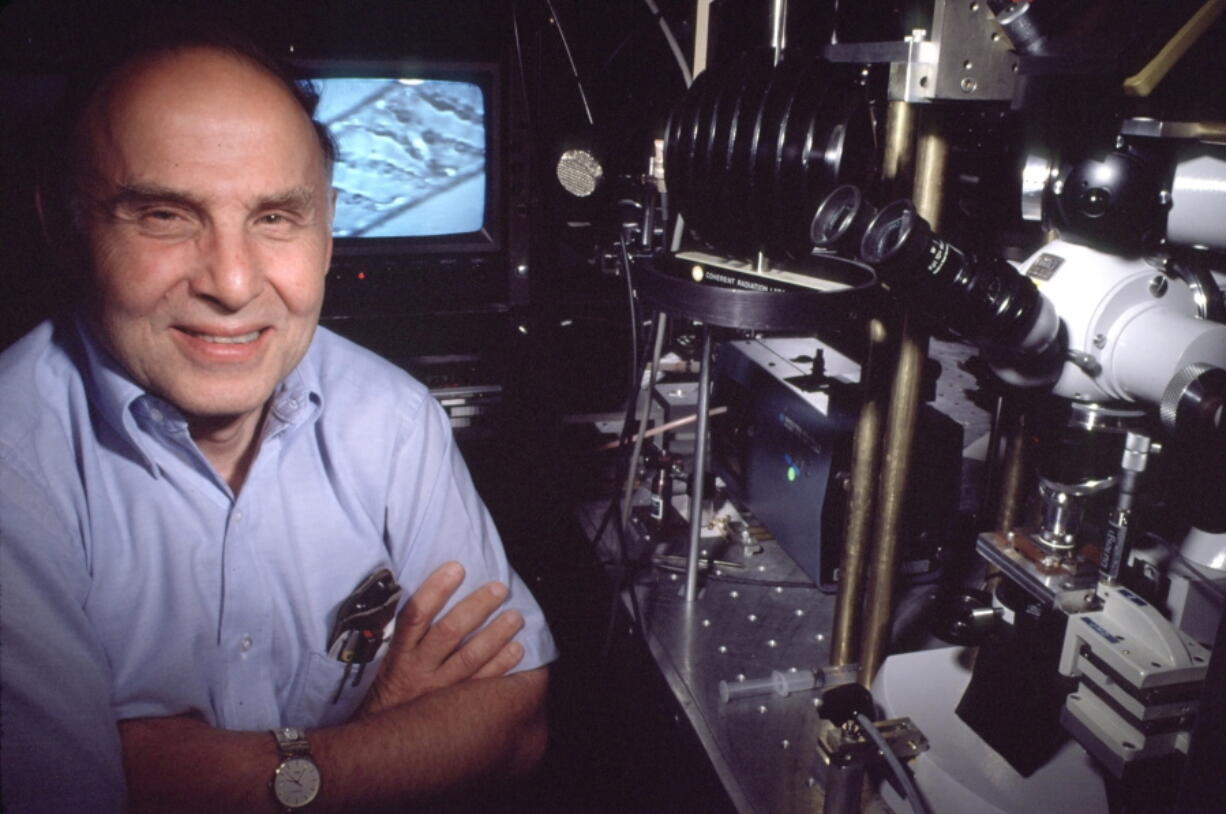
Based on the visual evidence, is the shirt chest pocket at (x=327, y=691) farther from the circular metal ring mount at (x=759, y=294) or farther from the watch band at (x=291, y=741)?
the circular metal ring mount at (x=759, y=294)

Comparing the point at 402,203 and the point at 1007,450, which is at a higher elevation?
the point at 402,203

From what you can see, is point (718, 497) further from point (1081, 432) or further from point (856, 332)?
point (1081, 432)

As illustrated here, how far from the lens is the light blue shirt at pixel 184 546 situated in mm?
958

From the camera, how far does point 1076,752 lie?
0.96m

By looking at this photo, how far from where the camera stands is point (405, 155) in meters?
1.94

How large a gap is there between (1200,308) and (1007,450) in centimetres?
36

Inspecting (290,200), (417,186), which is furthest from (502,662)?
(417,186)

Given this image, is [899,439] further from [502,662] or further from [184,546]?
[184,546]

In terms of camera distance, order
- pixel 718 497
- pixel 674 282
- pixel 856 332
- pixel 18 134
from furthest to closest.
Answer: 1. pixel 718 497
2. pixel 856 332
3. pixel 18 134
4. pixel 674 282

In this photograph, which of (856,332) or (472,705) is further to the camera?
(856,332)

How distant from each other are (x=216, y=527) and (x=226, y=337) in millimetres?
285

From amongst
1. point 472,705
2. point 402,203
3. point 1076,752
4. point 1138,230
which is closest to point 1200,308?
point 1138,230

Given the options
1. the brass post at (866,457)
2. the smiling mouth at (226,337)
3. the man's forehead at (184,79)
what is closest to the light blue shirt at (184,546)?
the smiling mouth at (226,337)

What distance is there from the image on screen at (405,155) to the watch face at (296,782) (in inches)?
47.5
